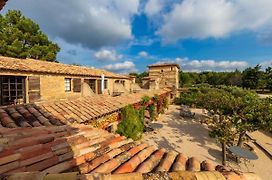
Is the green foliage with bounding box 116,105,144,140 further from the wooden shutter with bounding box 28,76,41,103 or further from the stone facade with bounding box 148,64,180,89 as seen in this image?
the stone facade with bounding box 148,64,180,89

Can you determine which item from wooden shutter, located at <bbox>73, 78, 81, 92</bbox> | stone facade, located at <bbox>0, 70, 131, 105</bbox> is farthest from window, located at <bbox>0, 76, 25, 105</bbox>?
wooden shutter, located at <bbox>73, 78, 81, 92</bbox>

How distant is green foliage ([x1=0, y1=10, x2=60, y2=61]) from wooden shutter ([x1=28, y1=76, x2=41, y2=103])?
11.6m

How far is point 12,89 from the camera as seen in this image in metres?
13.5

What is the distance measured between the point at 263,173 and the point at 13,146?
12.8m

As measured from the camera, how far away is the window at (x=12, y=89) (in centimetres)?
1285

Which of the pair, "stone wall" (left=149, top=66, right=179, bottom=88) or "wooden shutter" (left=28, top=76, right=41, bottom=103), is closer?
"wooden shutter" (left=28, top=76, right=41, bottom=103)

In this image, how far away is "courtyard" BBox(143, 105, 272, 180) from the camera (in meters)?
11.0

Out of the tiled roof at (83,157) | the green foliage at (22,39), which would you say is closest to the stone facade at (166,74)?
the green foliage at (22,39)

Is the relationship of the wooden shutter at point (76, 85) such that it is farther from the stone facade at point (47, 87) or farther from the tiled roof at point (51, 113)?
the tiled roof at point (51, 113)

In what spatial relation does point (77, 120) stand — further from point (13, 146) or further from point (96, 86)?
point (96, 86)

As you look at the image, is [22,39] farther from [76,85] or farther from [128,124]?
[128,124]

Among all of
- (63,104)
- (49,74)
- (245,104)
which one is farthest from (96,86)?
(245,104)

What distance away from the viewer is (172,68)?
3994 centimetres

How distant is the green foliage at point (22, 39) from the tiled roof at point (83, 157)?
2304cm
